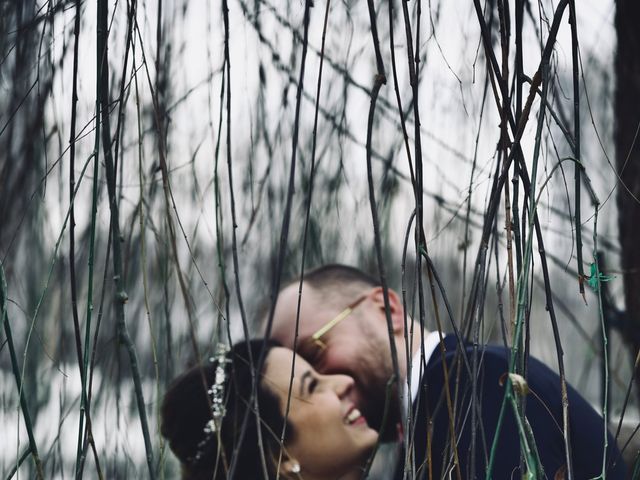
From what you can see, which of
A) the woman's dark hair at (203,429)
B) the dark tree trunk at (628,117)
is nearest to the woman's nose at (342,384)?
the woman's dark hair at (203,429)

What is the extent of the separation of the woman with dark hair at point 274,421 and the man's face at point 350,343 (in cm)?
7

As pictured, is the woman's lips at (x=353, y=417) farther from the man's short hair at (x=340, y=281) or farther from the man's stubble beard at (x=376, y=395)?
the man's short hair at (x=340, y=281)

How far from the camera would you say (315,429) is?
161 cm

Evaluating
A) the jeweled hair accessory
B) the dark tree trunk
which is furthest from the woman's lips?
the dark tree trunk

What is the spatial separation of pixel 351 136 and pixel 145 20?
0.51m

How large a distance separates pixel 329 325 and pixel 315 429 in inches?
13.7

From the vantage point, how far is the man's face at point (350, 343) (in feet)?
5.99

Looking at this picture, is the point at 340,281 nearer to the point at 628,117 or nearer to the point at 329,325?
the point at 329,325

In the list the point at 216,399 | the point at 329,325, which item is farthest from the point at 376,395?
the point at 216,399

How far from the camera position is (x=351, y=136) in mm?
1333

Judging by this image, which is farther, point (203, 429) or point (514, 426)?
point (203, 429)

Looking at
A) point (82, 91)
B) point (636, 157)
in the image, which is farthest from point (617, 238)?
point (82, 91)

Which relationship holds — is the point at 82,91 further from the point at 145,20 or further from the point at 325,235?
the point at 325,235

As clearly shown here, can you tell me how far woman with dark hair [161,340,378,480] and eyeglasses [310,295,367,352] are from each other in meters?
0.12
